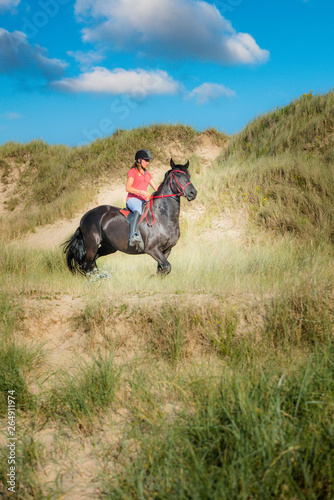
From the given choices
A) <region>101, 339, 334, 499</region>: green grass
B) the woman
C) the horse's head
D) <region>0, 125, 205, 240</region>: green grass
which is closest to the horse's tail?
the woman

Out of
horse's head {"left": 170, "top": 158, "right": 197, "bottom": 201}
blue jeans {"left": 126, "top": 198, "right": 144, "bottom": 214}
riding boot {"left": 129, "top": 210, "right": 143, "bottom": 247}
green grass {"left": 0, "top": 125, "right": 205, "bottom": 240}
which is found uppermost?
green grass {"left": 0, "top": 125, "right": 205, "bottom": 240}

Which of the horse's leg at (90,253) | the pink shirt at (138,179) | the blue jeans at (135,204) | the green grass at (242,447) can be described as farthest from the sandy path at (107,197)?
the green grass at (242,447)

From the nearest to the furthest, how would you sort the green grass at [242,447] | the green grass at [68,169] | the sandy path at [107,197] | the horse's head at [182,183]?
the green grass at [242,447], the horse's head at [182,183], the sandy path at [107,197], the green grass at [68,169]

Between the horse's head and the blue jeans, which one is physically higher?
the horse's head

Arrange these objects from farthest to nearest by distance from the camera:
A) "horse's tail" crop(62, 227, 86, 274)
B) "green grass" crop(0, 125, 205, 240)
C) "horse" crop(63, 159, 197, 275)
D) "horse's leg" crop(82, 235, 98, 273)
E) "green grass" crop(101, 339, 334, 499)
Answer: "green grass" crop(0, 125, 205, 240) < "horse's tail" crop(62, 227, 86, 274) < "horse's leg" crop(82, 235, 98, 273) < "horse" crop(63, 159, 197, 275) < "green grass" crop(101, 339, 334, 499)

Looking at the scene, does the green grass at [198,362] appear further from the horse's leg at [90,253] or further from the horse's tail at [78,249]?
the horse's tail at [78,249]

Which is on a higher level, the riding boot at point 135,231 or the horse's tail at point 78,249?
the riding boot at point 135,231

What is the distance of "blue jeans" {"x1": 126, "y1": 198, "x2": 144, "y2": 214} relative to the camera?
668cm

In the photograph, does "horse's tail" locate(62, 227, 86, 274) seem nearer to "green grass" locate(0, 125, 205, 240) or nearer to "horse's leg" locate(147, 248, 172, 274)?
"horse's leg" locate(147, 248, 172, 274)

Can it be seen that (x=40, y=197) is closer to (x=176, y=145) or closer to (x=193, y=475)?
(x=176, y=145)

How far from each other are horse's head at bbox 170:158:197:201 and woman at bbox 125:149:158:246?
65cm

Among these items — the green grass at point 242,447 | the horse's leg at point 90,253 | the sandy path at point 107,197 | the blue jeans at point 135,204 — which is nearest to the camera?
the green grass at point 242,447

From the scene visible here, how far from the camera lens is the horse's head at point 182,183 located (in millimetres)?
6098

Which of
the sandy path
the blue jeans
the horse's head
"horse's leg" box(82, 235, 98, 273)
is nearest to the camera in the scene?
the horse's head
